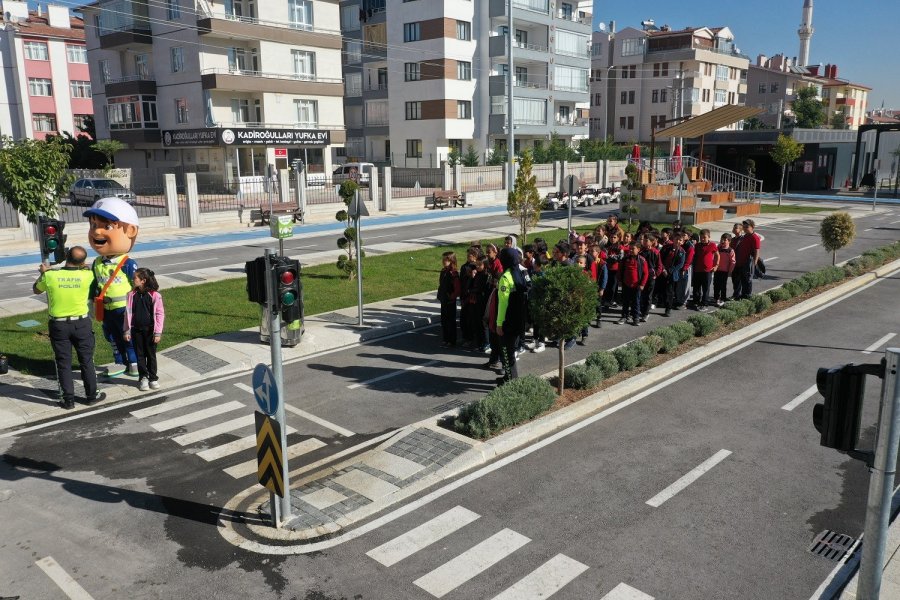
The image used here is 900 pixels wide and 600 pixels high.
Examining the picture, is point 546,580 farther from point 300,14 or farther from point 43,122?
point 43,122

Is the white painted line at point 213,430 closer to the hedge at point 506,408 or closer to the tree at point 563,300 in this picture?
the hedge at point 506,408

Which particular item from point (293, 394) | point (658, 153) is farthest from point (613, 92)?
point (293, 394)

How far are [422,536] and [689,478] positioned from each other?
317cm

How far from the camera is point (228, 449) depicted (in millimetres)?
8734

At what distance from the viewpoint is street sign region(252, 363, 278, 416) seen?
6531 millimetres

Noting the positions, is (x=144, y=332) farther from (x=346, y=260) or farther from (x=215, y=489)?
(x=346, y=260)

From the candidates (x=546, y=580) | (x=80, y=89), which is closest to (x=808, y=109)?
(x=80, y=89)

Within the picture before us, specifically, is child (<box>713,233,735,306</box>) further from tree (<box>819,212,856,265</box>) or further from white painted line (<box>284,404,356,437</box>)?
white painted line (<box>284,404,356,437</box>)

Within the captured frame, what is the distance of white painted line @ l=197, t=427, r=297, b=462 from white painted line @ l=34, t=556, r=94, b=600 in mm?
2276

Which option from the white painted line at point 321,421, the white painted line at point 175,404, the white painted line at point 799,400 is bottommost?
the white painted line at point 799,400

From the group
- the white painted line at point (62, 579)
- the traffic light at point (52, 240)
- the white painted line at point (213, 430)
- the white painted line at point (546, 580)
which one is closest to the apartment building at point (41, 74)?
the traffic light at point (52, 240)

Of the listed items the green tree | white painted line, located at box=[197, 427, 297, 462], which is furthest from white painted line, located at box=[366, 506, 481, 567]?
the green tree

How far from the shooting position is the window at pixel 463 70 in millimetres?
54531

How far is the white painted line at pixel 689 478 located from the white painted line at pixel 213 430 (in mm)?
4947
